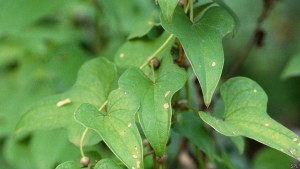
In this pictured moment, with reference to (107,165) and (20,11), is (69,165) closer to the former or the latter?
(107,165)

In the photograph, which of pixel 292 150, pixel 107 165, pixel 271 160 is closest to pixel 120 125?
pixel 107 165

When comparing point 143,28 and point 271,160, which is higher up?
point 143,28

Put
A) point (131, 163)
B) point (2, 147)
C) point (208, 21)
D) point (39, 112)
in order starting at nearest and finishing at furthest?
point (131, 163)
point (208, 21)
point (39, 112)
point (2, 147)

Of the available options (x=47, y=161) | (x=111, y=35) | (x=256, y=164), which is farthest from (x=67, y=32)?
(x=256, y=164)

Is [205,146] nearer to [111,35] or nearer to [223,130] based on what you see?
[223,130]

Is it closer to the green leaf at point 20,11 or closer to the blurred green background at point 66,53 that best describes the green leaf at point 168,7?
the blurred green background at point 66,53

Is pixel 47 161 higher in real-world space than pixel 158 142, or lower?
lower
